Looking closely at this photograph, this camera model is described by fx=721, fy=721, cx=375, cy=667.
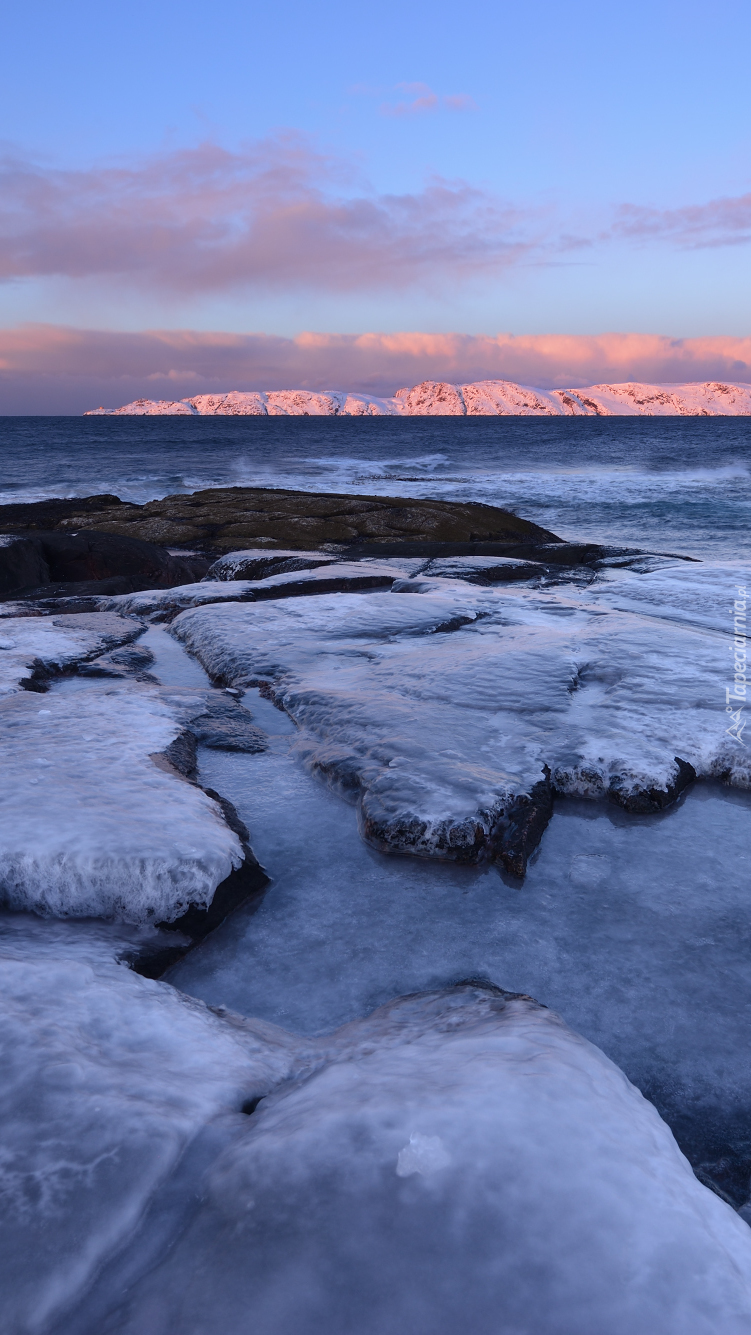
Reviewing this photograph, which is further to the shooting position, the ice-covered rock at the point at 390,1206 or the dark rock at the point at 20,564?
the dark rock at the point at 20,564

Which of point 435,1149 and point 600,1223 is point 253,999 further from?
point 600,1223

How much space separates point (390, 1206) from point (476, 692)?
3.39m

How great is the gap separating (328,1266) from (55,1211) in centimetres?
54

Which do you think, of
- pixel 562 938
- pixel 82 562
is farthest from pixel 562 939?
pixel 82 562

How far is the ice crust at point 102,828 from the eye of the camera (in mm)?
2594

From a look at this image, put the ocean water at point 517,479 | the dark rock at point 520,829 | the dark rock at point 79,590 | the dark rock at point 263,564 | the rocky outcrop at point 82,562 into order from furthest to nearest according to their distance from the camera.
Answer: the ocean water at point 517,479
the rocky outcrop at point 82,562
the dark rock at point 263,564
the dark rock at point 79,590
the dark rock at point 520,829

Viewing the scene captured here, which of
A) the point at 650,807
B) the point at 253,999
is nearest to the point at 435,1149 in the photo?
the point at 253,999

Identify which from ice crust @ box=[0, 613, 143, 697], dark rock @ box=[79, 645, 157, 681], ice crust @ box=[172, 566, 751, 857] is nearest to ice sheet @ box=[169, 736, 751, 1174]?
ice crust @ box=[172, 566, 751, 857]

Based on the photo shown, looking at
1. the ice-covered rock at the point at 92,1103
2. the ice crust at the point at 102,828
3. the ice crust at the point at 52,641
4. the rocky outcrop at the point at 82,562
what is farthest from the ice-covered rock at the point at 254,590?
the ice-covered rock at the point at 92,1103

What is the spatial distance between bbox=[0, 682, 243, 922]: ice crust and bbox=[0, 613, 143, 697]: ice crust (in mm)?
1229

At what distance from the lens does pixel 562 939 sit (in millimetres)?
2730

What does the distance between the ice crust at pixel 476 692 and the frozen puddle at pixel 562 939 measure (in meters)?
0.23

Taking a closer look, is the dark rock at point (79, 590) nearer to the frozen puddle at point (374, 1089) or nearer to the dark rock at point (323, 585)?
the dark rock at point (323, 585)

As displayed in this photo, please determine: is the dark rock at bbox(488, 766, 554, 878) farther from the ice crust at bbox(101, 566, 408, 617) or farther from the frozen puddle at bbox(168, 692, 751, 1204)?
the ice crust at bbox(101, 566, 408, 617)
